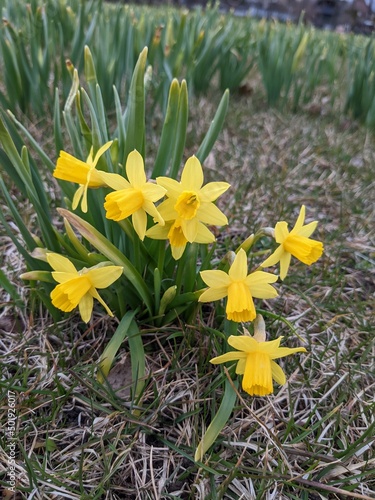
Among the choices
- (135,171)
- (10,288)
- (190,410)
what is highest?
(135,171)

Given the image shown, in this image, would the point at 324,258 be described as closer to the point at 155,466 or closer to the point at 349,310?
the point at 349,310

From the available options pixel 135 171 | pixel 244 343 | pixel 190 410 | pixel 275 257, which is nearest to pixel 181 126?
pixel 135 171

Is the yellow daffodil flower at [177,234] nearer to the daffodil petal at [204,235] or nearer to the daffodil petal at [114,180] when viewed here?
the daffodil petal at [204,235]

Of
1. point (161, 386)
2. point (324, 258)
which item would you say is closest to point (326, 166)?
point (324, 258)

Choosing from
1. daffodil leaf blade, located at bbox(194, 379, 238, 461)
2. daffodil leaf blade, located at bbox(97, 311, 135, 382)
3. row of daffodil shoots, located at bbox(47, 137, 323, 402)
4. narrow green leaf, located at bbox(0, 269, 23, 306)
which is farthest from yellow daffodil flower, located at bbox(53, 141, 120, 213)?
daffodil leaf blade, located at bbox(194, 379, 238, 461)

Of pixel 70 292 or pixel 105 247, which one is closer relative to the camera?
pixel 70 292

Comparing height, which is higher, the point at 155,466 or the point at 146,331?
the point at 146,331

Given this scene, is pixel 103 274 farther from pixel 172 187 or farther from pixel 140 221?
pixel 172 187

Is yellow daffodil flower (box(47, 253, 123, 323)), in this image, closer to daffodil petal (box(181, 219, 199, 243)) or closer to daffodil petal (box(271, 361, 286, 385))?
daffodil petal (box(181, 219, 199, 243))
